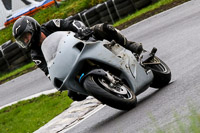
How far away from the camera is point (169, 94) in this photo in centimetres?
686

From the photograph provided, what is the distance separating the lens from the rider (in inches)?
275

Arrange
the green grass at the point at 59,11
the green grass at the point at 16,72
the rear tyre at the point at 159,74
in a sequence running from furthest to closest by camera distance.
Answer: the green grass at the point at 59,11, the green grass at the point at 16,72, the rear tyre at the point at 159,74

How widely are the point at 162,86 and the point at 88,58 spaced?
163 cm

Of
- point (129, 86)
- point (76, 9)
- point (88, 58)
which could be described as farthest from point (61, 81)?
point (76, 9)

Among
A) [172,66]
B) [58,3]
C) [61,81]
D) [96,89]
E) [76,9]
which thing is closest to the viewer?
[96,89]

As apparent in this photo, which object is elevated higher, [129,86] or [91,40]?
[91,40]

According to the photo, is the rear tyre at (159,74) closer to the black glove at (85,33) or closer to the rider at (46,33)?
the rider at (46,33)

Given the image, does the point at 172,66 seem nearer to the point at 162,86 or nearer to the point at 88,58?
the point at 162,86

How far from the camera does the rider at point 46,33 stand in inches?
275

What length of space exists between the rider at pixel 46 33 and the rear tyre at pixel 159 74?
42cm

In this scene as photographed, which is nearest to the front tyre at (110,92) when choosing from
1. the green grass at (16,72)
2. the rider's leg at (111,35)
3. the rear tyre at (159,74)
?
the rider's leg at (111,35)

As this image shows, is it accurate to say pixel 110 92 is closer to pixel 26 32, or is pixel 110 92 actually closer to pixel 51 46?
pixel 51 46

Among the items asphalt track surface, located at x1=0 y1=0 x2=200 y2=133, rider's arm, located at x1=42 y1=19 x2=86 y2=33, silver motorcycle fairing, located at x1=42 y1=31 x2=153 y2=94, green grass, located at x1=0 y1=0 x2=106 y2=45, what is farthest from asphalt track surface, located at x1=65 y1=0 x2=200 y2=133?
green grass, located at x1=0 y1=0 x2=106 y2=45

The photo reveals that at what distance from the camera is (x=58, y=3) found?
2289cm
